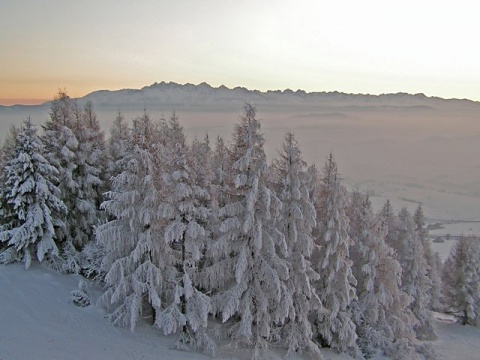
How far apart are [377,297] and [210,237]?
41.3ft

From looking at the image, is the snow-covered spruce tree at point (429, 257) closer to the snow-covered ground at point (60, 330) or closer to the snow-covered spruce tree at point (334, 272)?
the snow-covered spruce tree at point (334, 272)

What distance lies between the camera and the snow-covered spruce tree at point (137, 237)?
20391 millimetres

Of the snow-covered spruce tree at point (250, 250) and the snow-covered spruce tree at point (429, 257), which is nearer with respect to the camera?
the snow-covered spruce tree at point (250, 250)

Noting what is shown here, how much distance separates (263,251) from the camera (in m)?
21.1

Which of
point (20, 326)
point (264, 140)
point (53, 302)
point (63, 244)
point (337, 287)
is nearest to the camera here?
point (20, 326)

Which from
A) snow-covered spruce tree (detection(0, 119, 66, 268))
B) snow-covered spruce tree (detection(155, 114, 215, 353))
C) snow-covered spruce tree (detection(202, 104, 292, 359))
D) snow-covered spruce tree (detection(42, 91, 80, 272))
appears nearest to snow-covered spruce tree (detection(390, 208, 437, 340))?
snow-covered spruce tree (detection(202, 104, 292, 359))

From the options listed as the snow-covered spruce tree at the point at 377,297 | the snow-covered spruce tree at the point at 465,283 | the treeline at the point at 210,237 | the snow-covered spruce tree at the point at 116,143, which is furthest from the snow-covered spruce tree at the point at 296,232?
the snow-covered spruce tree at the point at 465,283

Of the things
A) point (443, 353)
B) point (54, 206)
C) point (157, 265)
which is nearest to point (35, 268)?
point (54, 206)

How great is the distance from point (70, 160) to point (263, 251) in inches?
636

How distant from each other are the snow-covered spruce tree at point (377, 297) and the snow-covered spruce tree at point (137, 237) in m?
13.9

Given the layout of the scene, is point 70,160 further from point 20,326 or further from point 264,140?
point 264,140

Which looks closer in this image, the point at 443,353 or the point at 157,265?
the point at 157,265

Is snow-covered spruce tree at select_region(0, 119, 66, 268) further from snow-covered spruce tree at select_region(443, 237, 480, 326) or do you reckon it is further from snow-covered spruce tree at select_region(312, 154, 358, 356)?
snow-covered spruce tree at select_region(443, 237, 480, 326)

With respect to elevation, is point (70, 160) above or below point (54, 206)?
above
